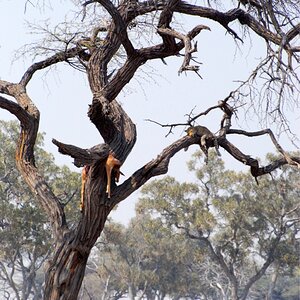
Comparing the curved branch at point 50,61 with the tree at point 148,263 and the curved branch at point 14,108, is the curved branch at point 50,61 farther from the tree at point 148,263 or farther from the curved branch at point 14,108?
the tree at point 148,263

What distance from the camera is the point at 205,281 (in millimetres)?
32562

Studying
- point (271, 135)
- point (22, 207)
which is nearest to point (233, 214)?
point (22, 207)

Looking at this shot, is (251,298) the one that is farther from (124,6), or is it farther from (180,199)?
(124,6)

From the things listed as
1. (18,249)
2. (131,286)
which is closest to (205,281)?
(131,286)

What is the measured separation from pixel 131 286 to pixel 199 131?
27.8 meters

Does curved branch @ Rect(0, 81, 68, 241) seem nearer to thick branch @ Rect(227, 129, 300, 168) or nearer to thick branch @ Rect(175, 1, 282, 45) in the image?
thick branch @ Rect(175, 1, 282, 45)

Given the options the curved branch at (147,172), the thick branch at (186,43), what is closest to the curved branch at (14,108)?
the curved branch at (147,172)

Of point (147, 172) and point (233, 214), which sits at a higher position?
point (233, 214)

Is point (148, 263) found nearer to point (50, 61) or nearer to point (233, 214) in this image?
point (233, 214)

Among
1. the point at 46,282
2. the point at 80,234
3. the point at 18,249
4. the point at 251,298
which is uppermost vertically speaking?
the point at 251,298

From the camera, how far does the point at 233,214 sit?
24734 mm

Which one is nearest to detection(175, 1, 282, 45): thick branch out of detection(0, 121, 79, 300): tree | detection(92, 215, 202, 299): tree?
detection(0, 121, 79, 300): tree

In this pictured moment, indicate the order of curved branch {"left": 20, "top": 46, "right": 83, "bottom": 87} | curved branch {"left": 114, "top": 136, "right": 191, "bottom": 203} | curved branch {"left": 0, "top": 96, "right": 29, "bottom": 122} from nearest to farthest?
curved branch {"left": 0, "top": 96, "right": 29, "bottom": 122} → curved branch {"left": 114, "top": 136, "right": 191, "bottom": 203} → curved branch {"left": 20, "top": 46, "right": 83, "bottom": 87}

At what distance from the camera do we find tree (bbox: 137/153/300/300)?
2472cm
